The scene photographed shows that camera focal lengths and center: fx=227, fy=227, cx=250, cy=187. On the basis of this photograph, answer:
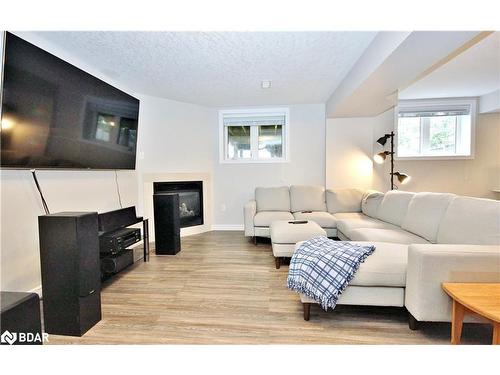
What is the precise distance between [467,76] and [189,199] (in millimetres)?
4493

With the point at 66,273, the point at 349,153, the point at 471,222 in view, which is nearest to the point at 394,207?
the point at 471,222

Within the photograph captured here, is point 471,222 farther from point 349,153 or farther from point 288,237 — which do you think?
point 349,153

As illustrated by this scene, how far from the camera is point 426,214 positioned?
2.20 meters

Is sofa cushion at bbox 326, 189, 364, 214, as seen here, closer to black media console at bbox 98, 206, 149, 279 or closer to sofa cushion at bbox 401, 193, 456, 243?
sofa cushion at bbox 401, 193, 456, 243

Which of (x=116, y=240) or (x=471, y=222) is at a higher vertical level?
(x=471, y=222)

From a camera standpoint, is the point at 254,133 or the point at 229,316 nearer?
the point at 229,316

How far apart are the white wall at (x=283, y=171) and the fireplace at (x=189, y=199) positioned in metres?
0.33

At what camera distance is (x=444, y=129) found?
13.6 feet

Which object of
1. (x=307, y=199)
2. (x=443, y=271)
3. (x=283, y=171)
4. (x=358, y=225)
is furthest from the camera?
(x=283, y=171)

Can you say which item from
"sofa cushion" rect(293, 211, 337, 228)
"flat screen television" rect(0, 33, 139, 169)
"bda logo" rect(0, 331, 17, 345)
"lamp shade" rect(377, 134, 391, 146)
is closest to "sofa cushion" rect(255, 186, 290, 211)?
"sofa cushion" rect(293, 211, 337, 228)

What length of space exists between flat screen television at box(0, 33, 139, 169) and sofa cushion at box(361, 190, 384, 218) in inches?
133

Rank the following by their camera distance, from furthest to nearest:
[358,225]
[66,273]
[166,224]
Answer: [166,224]
[358,225]
[66,273]
